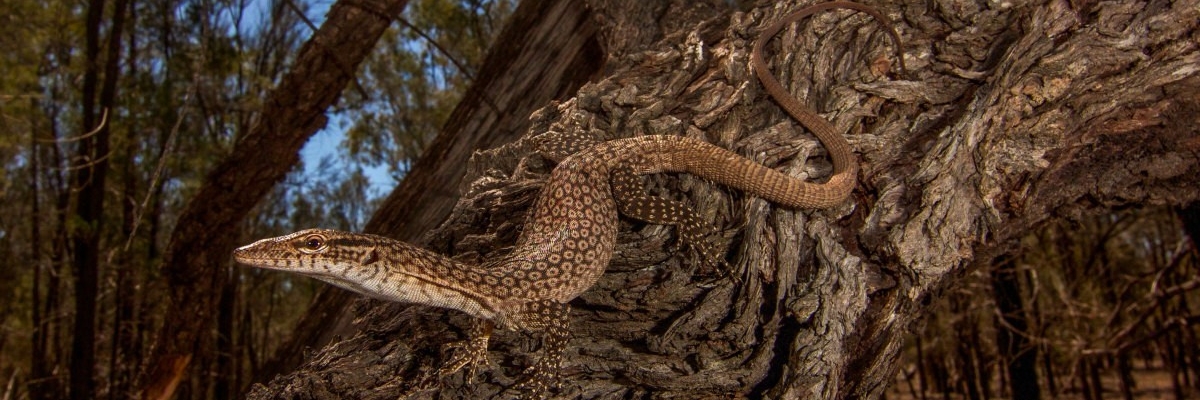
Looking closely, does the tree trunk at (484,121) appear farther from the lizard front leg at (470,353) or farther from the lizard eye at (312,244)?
the lizard eye at (312,244)

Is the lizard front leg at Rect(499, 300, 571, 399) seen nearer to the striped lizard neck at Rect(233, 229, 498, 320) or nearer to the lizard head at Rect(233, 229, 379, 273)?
the striped lizard neck at Rect(233, 229, 498, 320)

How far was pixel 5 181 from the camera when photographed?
12.3 metres

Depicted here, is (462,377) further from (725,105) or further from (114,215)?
(114,215)

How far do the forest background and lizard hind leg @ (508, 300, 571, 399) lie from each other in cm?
280

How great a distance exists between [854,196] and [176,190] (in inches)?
529

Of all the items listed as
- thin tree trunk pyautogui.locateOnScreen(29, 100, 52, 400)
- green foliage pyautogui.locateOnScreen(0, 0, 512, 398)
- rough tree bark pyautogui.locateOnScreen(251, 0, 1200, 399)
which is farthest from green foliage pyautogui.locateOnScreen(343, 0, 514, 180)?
rough tree bark pyautogui.locateOnScreen(251, 0, 1200, 399)

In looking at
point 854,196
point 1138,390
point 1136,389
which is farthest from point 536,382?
point 1136,389

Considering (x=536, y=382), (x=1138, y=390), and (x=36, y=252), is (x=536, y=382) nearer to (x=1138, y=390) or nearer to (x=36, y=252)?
(x=36, y=252)

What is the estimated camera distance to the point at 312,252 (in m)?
2.70

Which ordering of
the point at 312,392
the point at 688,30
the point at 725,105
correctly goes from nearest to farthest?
the point at 312,392 < the point at 725,105 < the point at 688,30

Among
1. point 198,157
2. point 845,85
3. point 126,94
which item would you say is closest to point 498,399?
point 845,85

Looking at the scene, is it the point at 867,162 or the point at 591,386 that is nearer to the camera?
the point at 591,386

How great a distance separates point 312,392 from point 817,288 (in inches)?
84.2

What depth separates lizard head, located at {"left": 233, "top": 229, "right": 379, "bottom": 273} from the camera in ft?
8.48
